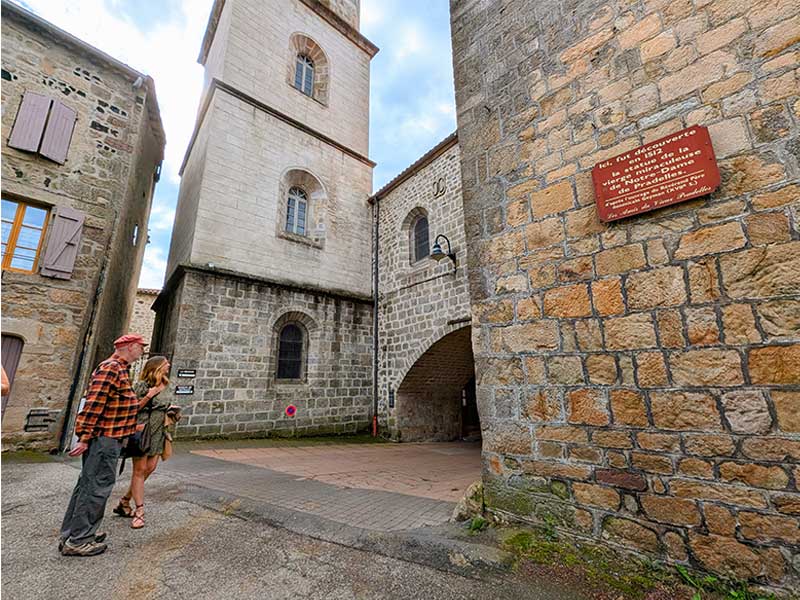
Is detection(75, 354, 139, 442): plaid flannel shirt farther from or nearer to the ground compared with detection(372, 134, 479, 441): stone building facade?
nearer to the ground

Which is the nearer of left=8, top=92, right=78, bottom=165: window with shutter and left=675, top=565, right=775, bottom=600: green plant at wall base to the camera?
left=675, top=565, right=775, bottom=600: green plant at wall base

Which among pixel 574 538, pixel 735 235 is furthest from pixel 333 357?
pixel 735 235

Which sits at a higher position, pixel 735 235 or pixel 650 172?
pixel 650 172

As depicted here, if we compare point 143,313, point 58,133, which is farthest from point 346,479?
point 143,313

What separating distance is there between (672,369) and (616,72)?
2.15 m

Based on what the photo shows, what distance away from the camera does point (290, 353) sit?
9125 millimetres

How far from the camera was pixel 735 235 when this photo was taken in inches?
79.4

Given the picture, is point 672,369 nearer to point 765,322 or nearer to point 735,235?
point 765,322


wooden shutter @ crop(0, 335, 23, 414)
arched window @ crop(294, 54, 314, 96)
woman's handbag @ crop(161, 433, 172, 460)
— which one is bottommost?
woman's handbag @ crop(161, 433, 172, 460)

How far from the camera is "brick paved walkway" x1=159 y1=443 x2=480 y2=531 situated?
3.21 meters

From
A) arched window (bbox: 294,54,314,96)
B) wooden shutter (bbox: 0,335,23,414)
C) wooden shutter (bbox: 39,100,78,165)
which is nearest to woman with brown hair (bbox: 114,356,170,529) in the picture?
wooden shutter (bbox: 0,335,23,414)

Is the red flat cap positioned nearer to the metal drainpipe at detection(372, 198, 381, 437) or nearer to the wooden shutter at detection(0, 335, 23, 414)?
the wooden shutter at detection(0, 335, 23, 414)

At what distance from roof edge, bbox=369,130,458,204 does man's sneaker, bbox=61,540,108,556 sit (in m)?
8.45

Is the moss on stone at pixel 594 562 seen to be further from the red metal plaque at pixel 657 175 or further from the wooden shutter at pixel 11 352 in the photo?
the wooden shutter at pixel 11 352
